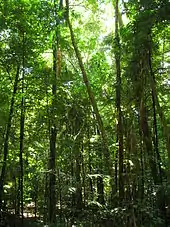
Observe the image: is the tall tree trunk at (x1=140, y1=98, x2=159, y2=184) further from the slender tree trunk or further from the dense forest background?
the slender tree trunk

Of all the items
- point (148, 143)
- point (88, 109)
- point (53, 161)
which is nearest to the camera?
point (148, 143)

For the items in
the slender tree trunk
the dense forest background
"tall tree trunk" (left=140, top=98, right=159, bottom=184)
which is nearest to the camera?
the dense forest background

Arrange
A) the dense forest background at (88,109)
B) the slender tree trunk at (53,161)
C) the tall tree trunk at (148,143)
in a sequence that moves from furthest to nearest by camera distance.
Result: the slender tree trunk at (53,161), the tall tree trunk at (148,143), the dense forest background at (88,109)

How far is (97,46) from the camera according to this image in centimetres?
1602

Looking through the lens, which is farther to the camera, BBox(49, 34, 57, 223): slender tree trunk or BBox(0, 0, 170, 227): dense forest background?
BBox(49, 34, 57, 223): slender tree trunk

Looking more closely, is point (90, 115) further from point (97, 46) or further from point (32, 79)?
point (97, 46)

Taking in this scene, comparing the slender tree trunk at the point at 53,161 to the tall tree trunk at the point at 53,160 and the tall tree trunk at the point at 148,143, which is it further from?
the tall tree trunk at the point at 148,143

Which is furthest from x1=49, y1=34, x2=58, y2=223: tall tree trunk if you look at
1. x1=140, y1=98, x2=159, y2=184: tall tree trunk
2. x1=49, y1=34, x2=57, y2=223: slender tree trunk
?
x1=140, y1=98, x2=159, y2=184: tall tree trunk

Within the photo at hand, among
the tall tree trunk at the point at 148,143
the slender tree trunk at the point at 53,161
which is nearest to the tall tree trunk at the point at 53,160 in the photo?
the slender tree trunk at the point at 53,161

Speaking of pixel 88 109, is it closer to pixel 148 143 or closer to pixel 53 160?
pixel 53 160

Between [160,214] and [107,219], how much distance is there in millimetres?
1215

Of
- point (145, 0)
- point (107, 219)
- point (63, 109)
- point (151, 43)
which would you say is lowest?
point (107, 219)

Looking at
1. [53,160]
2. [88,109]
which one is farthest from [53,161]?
[88,109]

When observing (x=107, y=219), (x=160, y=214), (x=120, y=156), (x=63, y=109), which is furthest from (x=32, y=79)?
(x=160, y=214)
